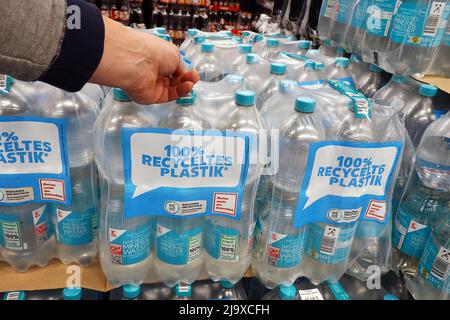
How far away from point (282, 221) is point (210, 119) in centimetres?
38

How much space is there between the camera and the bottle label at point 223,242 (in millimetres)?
1090

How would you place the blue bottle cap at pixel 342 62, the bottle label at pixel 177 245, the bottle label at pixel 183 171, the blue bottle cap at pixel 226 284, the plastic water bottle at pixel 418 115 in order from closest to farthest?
the bottle label at pixel 183 171 < the bottle label at pixel 177 245 < the blue bottle cap at pixel 226 284 < the plastic water bottle at pixel 418 115 < the blue bottle cap at pixel 342 62

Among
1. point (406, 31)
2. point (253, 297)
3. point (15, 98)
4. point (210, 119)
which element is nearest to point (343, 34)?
point (406, 31)

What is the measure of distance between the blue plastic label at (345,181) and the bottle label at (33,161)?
0.71 m

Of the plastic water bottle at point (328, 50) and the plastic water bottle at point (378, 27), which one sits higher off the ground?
the plastic water bottle at point (378, 27)

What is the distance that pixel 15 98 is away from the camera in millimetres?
1040

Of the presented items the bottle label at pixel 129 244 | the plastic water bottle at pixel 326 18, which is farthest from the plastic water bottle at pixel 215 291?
the plastic water bottle at pixel 326 18

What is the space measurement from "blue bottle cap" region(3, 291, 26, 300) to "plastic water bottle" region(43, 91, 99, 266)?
0.50 feet

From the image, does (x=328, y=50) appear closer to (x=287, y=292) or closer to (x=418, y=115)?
(x=418, y=115)

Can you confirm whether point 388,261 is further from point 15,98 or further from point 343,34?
point 15,98

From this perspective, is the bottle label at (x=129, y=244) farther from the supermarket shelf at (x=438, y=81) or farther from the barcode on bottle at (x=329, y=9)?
the barcode on bottle at (x=329, y=9)

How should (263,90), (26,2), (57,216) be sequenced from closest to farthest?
(26,2), (57,216), (263,90)

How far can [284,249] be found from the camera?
1113 mm

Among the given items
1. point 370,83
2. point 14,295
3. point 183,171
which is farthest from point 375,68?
point 14,295
